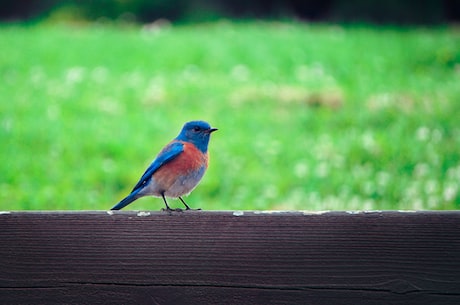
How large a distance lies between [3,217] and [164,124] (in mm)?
6719

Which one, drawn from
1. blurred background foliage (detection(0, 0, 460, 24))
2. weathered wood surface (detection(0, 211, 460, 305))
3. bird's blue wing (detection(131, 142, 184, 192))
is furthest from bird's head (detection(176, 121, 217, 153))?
blurred background foliage (detection(0, 0, 460, 24))

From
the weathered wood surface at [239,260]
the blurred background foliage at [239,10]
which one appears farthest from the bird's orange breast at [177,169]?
the blurred background foliage at [239,10]

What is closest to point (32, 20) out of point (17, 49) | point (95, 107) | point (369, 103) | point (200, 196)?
point (17, 49)

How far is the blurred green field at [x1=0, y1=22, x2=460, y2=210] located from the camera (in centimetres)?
618

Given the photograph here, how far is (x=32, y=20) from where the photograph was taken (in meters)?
22.7

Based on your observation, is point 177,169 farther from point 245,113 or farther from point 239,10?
point 239,10

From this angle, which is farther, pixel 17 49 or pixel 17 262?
pixel 17 49

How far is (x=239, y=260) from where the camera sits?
1.71m

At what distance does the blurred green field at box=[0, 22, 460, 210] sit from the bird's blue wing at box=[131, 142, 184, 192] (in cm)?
287

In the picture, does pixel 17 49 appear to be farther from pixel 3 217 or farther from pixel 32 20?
pixel 3 217

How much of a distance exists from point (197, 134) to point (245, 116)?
605 centimetres

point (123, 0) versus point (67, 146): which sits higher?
point (123, 0)

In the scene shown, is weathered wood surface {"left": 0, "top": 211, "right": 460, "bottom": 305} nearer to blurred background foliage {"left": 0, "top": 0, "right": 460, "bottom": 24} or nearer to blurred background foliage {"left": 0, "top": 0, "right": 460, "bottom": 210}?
blurred background foliage {"left": 0, "top": 0, "right": 460, "bottom": 210}

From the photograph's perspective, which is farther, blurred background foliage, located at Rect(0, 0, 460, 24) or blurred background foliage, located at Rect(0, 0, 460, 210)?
blurred background foliage, located at Rect(0, 0, 460, 24)
